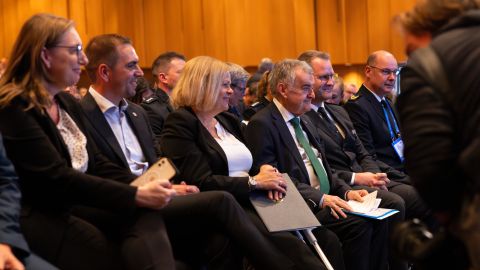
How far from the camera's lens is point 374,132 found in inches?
207

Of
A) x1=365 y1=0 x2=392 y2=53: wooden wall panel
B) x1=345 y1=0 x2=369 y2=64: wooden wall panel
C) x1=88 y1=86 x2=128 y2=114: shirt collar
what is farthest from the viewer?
x1=345 y1=0 x2=369 y2=64: wooden wall panel

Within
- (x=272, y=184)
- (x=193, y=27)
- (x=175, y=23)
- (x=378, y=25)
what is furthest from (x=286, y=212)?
(x=175, y=23)

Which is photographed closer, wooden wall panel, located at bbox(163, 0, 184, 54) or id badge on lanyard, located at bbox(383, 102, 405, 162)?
id badge on lanyard, located at bbox(383, 102, 405, 162)

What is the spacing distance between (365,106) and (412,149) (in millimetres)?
3537

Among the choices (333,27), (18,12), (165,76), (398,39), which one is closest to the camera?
(165,76)

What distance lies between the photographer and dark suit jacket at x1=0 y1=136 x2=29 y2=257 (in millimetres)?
2271

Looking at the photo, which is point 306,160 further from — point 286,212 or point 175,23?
point 175,23

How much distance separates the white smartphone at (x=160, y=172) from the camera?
2855 mm

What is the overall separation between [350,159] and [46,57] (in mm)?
2481

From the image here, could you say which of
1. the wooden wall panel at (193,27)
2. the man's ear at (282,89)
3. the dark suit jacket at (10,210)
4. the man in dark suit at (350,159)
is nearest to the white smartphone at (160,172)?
the dark suit jacket at (10,210)

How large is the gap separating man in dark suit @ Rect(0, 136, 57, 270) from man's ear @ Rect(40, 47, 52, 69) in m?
0.50

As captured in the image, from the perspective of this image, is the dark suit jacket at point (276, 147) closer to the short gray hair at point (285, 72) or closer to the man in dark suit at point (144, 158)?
the short gray hair at point (285, 72)

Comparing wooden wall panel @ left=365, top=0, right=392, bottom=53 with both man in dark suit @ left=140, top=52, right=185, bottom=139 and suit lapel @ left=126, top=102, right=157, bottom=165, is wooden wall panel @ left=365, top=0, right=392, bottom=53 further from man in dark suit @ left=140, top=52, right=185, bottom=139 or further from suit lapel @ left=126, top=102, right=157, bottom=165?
suit lapel @ left=126, top=102, right=157, bottom=165

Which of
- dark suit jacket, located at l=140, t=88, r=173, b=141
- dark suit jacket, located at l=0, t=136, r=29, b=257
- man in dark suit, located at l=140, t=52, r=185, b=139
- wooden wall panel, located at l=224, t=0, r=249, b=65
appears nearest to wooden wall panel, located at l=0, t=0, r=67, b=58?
wooden wall panel, located at l=224, t=0, r=249, b=65
